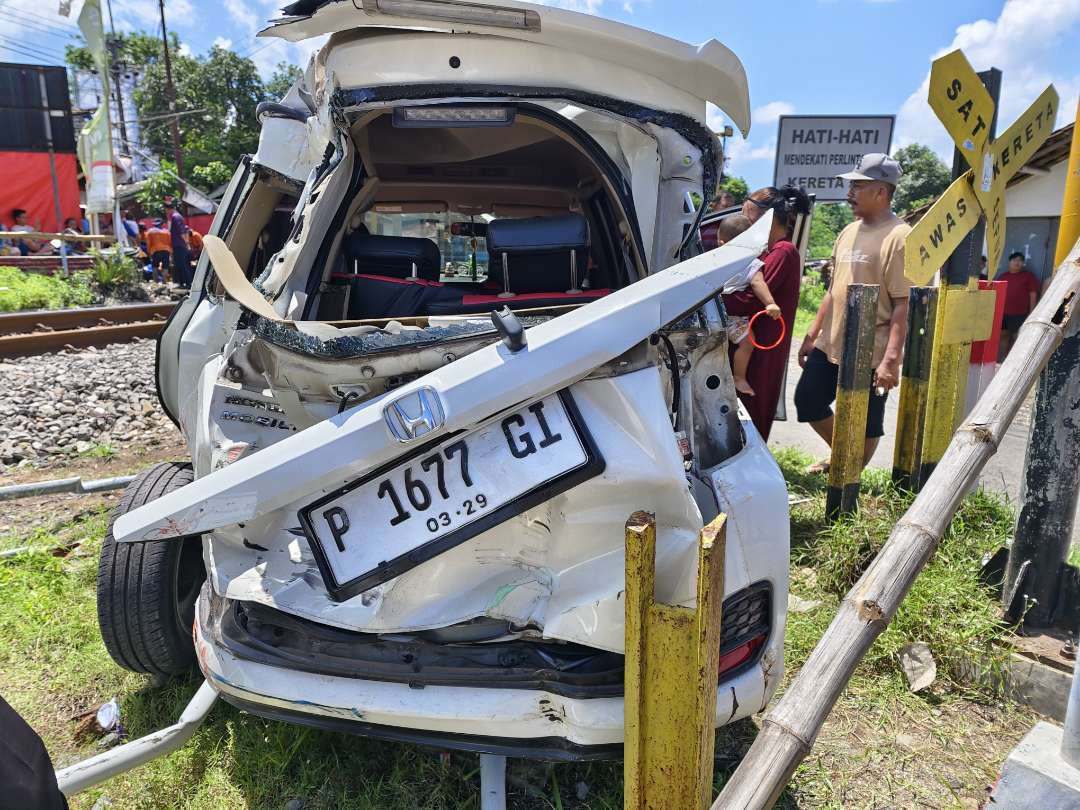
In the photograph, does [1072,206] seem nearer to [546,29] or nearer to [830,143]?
[546,29]

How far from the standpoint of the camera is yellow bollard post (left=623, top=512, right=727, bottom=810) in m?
1.26

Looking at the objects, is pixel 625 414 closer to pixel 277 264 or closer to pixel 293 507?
pixel 293 507

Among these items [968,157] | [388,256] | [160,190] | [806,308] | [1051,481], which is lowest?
[806,308]

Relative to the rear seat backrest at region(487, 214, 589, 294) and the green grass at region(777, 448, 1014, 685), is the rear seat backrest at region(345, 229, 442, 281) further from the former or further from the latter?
A: the green grass at region(777, 448, 1014, 685)

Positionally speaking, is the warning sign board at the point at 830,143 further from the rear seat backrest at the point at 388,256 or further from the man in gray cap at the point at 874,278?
the rear seat backrest at the point at 388,256

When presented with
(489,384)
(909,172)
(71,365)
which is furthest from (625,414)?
(909,172)

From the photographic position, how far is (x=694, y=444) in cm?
210

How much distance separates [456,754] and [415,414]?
131cm

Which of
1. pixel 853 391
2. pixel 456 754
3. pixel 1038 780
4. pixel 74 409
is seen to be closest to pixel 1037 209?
pixel 853 391

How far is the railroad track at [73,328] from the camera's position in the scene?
823 centimetres

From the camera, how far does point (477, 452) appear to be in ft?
5.60

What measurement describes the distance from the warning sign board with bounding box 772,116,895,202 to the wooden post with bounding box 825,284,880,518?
4.32m

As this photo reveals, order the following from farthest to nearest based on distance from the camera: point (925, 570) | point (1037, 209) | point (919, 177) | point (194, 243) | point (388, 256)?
point (919, 177)
point (194, 243)
point (1037, 209)
point (925, 570)
point (388, 256)

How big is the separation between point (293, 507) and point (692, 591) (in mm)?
1196
